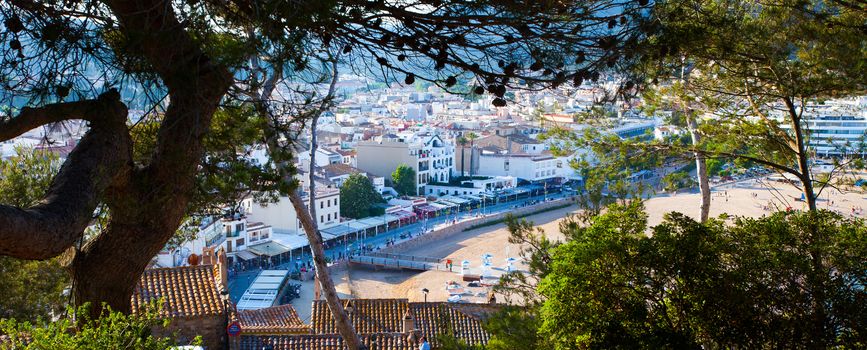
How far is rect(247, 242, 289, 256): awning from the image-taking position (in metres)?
22.4

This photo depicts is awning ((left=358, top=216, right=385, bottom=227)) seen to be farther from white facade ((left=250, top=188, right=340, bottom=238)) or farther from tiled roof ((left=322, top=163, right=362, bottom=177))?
tiled roof ((left=322, top=163, right=362, bottom=177))

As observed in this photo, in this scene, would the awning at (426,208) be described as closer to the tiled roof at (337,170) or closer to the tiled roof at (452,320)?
the tiled roof at (337,170)

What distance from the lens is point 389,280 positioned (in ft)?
69.8

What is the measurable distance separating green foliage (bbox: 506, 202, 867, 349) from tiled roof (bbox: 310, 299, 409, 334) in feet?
19.3

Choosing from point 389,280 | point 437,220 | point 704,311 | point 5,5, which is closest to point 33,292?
point 5,5

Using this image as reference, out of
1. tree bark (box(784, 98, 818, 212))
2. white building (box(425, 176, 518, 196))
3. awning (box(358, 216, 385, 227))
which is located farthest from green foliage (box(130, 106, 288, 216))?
white building (box(425, 176, 518, 196))

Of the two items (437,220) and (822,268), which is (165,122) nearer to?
(822,268)

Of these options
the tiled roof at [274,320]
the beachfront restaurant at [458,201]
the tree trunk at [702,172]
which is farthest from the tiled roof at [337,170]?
the tree trunk at [702,172]

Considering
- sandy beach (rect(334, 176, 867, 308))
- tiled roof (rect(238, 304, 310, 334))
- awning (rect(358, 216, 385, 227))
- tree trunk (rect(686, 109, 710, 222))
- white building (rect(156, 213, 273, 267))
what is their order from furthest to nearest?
awning (rect(358, 216, 385, 227))
white building (rect(156, 213, 273, 267))
sandy beach (rect(334, 176, 867, 308))
tiled roof (rect(238, 304, 310, 334))
tree trunk (rect(686, 109, 710, 222))

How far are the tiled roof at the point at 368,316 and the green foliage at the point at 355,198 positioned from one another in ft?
60.1

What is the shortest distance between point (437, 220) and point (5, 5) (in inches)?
1111

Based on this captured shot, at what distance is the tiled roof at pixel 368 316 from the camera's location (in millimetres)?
9117

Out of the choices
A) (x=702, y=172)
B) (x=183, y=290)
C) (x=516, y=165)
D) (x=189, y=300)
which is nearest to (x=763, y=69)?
(x=702, y=172)

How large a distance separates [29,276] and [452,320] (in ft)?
15.6
